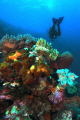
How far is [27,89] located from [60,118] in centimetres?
149

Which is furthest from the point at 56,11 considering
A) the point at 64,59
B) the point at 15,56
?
the point at 15,56

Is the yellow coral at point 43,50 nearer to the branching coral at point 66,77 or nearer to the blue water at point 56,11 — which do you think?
the branching coral at point 66,77

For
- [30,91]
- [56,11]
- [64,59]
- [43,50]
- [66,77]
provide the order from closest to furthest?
[30,91]
[66,77]
[43,50]
[64,59]
[56,11]

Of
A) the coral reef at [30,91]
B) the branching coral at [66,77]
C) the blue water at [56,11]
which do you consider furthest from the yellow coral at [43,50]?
the blue water at [56,11]

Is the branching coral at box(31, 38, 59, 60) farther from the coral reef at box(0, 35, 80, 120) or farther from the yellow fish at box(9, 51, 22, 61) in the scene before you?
the yellow fish at box(9, 51, 22, 61)

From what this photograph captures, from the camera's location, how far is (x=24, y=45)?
4.37 meters

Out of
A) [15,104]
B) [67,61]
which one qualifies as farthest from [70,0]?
[15,104]

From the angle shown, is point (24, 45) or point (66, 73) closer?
point (66, 73)

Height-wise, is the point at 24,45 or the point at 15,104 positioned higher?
the point at 24,45

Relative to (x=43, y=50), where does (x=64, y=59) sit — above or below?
above

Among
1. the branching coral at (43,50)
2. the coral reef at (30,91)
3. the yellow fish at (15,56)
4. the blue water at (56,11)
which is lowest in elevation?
the coral reef at (30,91)

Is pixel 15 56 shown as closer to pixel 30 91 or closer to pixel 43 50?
pixel 43 50

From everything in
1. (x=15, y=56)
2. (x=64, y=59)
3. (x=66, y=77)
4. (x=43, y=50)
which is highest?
(x=64, y=59)

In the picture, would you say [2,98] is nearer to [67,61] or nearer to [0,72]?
[0,72]
